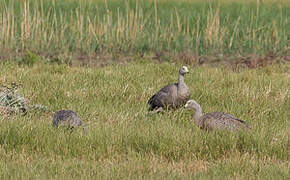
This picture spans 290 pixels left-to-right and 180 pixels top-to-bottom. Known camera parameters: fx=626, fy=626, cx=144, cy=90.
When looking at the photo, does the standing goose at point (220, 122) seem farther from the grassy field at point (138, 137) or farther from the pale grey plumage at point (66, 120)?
the pale grey plumage at point (66, 120)

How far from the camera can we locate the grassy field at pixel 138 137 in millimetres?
6566

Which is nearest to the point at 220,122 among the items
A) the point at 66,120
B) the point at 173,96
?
the point at 173,96

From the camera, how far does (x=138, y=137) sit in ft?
24.8

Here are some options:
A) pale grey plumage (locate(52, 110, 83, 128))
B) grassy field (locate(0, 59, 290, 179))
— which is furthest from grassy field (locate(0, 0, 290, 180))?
pale grey plumage (locate(52, 110, 83, 128))

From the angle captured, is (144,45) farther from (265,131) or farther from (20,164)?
(20,164)

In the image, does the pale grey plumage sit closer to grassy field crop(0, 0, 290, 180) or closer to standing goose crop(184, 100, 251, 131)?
grassy field crop(0, 0, 290, 180)

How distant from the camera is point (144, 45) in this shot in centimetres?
1559

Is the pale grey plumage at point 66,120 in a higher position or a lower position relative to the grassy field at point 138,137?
higher

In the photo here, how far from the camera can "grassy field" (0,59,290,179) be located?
21.5 feet

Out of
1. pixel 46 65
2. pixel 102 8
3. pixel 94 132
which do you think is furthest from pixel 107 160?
pixel 102 8

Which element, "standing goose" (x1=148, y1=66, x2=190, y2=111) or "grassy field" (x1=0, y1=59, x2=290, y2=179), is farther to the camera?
"standing goose" (x1=148, y1=66, x2=190, y2=111)

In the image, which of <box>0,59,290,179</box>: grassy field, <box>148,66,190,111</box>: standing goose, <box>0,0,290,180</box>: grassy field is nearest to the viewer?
<box>0,59,290,179</box>: grassy field

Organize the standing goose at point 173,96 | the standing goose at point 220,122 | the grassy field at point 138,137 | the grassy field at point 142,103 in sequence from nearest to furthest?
the grassy field at point 138,137, the grassy field at point 142,103, the standing goose at point 220,122, the standing goose at point 173,96

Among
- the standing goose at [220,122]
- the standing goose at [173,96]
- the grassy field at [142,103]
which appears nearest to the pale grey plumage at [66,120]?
the grassy field at [142,103]
